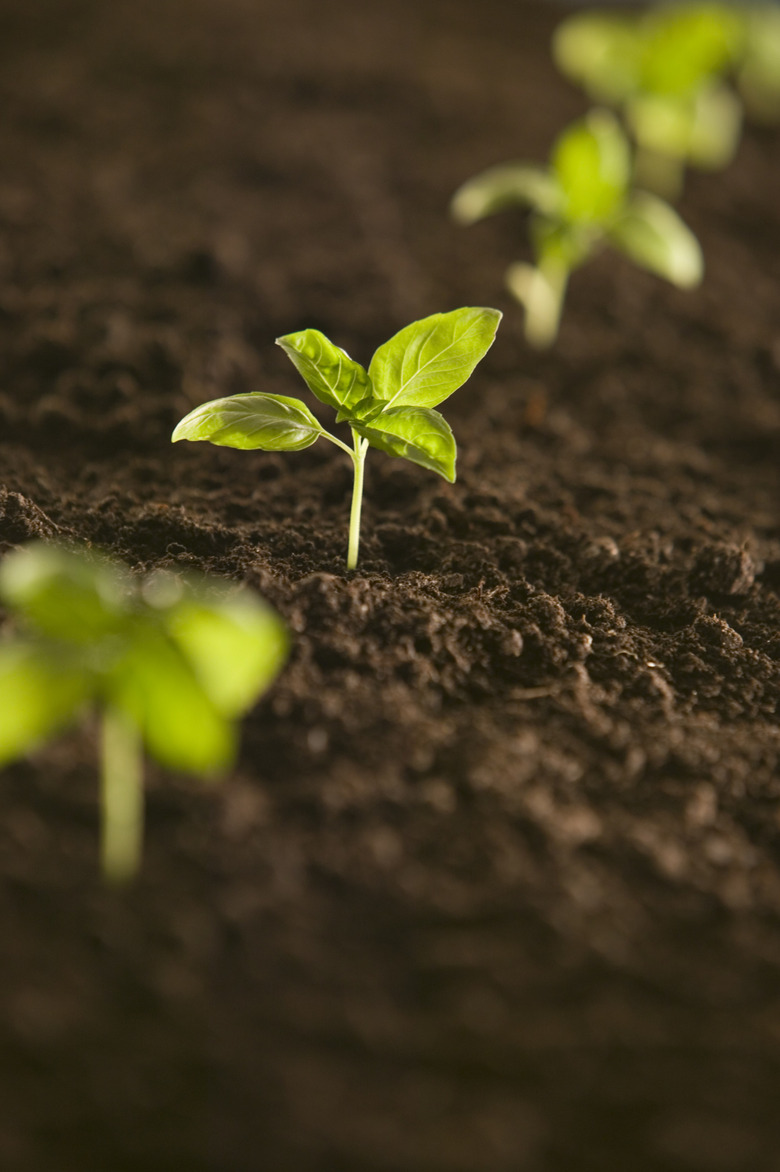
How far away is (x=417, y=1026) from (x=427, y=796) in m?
0.20

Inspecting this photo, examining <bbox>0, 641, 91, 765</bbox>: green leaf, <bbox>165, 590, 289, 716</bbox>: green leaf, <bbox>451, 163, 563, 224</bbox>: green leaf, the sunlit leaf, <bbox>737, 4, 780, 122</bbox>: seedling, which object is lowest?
<bbox>0, 641, 91, 765</bbox>: green leaf

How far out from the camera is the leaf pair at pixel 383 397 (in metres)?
0.98

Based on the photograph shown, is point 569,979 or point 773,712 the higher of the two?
point 773,712

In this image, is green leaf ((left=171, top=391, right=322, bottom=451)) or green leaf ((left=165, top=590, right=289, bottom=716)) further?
green leaf ((left=171, top=391, right=322, bottom=451))

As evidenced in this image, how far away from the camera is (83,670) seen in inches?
28.5

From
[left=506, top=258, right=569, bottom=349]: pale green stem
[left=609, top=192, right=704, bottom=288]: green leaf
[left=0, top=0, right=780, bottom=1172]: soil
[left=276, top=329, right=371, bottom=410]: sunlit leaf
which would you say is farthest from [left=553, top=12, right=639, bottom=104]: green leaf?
[left=276, top=329, right=371, bottom=410]: sunlit leaf

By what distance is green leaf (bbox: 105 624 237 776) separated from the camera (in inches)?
27.7

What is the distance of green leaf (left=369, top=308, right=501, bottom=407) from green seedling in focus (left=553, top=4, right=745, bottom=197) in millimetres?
1390

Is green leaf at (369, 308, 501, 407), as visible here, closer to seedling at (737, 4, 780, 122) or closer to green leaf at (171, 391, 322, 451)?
green leaf at (171, 391, 322, 451)

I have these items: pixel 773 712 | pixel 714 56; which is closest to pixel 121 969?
pixel 773 712

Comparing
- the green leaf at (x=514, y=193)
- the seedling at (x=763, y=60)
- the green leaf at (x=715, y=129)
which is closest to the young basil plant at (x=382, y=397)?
the green leaf at (x=514, y=193)

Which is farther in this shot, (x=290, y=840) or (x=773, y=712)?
(x=773, y=712)

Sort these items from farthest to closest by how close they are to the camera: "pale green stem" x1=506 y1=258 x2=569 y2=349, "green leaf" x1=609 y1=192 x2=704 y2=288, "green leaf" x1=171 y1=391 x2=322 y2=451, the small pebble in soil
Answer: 1. "pale green stem" x1=506 y1=258 x2=569 y2=349
2. "green leaf" x1=609 y1=192 x2=704 y2=288
3. the small pebble in soil
4. "green leaf" x1=171 y1=391 x2=322 y2=451

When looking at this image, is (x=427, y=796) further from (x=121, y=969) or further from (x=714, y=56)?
(x=714, y=56)
